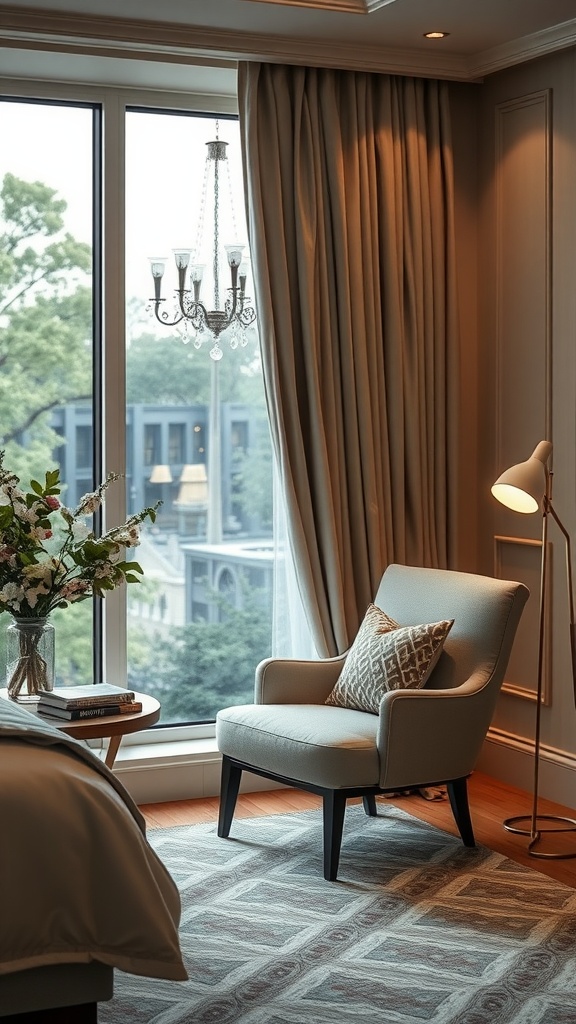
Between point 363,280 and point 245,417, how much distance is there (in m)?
0.75

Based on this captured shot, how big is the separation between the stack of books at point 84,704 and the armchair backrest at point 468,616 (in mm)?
1096

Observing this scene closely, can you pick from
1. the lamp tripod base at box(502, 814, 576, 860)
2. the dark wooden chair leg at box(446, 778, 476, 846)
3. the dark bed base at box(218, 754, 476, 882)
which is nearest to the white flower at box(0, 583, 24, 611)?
the dark bed base at box(218, 754, 476, 882)

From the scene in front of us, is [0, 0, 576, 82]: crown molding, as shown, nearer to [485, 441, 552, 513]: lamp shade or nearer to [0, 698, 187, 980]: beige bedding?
[485, 441, 552, 513]: lamp shade

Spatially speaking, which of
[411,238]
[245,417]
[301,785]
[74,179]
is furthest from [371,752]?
[74,179]

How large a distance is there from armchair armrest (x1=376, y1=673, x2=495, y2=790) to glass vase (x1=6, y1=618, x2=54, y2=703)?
105 cm

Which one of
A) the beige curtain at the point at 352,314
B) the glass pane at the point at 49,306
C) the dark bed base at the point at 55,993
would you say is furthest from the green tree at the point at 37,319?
the dark bed base at the point at 55,993

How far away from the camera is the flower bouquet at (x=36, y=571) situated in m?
3.52

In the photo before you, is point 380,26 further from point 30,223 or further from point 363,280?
point 30,223

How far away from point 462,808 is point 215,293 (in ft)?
7.13

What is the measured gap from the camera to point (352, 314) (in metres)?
4.61

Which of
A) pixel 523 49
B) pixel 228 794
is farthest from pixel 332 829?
pixel 523 49

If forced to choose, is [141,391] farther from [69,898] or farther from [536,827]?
[69,898]

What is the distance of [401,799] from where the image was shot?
4.54 m

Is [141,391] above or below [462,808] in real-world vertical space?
above
